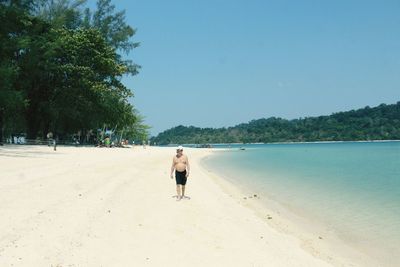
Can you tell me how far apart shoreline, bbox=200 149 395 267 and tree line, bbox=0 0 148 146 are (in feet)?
88.4

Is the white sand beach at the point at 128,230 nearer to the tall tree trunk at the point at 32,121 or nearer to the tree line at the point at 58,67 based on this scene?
the tree line at the point at 58,67

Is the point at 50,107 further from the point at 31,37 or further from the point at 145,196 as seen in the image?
the point at 145,196

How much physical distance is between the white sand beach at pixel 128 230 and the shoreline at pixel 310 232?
292 mm

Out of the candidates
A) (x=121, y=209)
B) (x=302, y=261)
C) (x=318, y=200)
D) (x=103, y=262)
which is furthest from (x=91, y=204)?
(x=318, y=200)

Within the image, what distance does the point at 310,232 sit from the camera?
35.2 feet

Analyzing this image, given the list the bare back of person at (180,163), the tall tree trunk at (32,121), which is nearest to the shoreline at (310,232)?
the bare back of person at (180,163)

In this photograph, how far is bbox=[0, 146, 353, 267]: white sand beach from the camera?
7.12m

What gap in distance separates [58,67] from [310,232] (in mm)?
36668

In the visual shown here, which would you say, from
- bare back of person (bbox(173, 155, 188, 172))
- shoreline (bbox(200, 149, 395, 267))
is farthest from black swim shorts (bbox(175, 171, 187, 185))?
shoreline (bbox(200, 149, 395, 267))

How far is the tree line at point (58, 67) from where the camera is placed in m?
38.4

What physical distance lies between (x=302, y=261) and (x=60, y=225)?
4.94m

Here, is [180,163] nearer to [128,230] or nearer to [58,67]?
[128,230]

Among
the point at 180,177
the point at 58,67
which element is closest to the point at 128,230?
the point at 180,177

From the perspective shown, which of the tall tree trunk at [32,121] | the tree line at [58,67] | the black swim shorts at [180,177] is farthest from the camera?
the tall tree trunk at [32,121]
